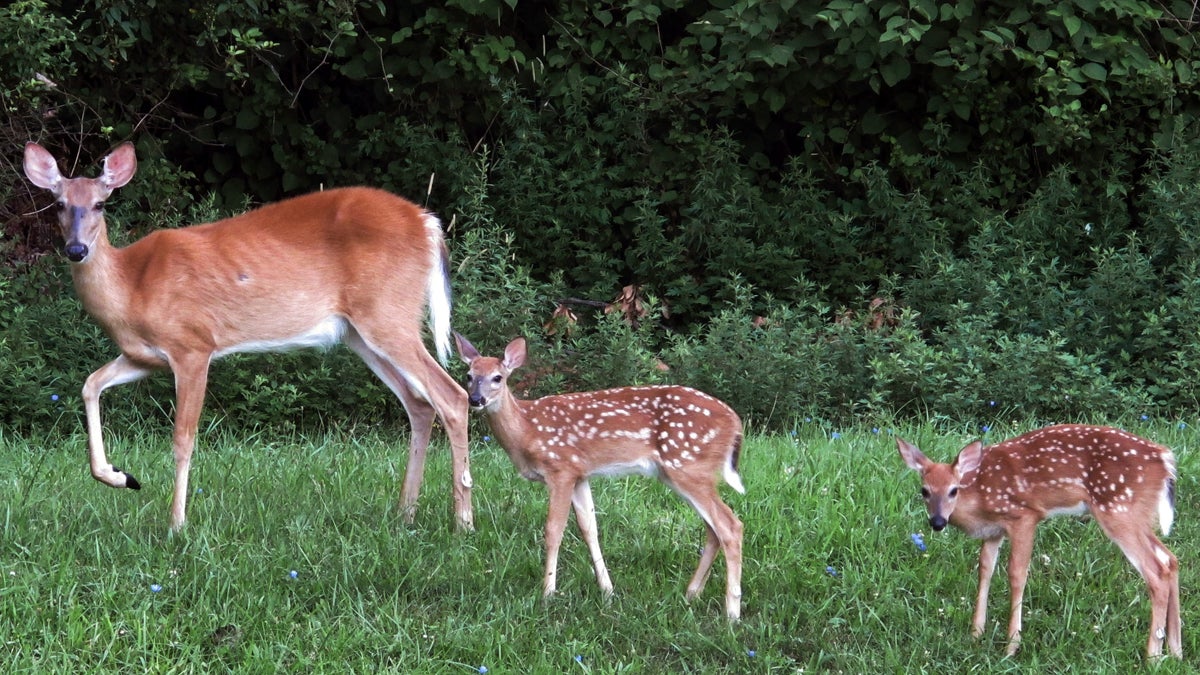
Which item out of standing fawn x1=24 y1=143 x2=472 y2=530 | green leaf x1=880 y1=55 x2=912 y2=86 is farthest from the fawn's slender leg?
green leaf x1=880 y1=55 x2=912 y2=86

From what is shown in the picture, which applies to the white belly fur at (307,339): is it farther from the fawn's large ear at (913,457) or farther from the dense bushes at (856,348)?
the fawn's large ear at (913,457)

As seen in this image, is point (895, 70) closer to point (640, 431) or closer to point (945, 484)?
point (640, 431)

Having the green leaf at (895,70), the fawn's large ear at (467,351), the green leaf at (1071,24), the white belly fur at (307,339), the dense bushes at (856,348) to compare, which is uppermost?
the green leaf at (1071,24)

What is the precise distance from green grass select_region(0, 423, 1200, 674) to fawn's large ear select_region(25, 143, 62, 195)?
3.53 ft

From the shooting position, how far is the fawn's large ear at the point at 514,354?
204 inches

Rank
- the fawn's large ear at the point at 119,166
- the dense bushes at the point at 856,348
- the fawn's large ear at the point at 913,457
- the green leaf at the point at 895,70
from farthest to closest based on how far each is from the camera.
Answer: the green leaf at the point at 895,70
the dense bushes at the point at 856,348
the fawn's large ear at the point at 119,166
the fawn's large ear at the point at 913,457

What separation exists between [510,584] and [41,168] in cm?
246

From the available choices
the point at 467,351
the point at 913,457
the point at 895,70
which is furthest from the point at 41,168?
the point at 895,70

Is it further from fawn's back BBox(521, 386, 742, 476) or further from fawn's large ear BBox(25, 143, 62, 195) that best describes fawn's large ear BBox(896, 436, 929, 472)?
fawn's large ear BBox(25, 143, 62, 195)

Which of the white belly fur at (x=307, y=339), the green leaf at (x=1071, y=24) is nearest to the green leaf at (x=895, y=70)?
the green leaf at (x=1071, y=24)

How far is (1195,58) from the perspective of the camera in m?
8.79

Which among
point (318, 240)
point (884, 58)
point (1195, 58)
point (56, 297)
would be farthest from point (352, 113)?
point (1195, 58)

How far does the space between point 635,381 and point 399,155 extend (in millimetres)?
3175

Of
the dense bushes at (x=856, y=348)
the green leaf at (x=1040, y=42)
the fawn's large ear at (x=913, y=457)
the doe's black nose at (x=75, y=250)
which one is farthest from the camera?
the green leaf at (x=1040, y=42)
